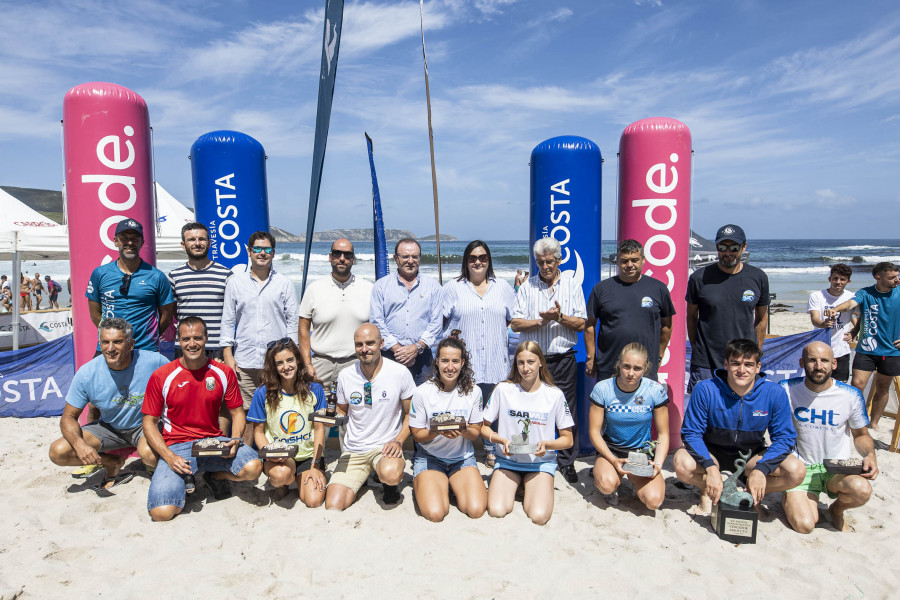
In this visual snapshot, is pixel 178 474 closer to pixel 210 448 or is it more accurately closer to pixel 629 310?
pixel 210 448

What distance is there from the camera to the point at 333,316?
3.87 meters

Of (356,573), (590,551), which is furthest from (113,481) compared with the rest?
(590,551)

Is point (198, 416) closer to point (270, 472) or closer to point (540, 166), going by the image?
point (270, 472)

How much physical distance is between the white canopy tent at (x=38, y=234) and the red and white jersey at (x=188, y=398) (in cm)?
217

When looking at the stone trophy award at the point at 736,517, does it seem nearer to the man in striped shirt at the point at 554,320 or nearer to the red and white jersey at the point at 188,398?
the man in striped shirt at the point at 554,320

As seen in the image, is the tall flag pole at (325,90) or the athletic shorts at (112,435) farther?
the tall flag pole at (325,90)

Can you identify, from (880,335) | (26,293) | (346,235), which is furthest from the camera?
(346,235)

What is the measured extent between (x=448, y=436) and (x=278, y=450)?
1030 mm

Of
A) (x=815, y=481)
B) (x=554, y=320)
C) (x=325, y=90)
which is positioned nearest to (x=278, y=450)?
(x=554, y=320)

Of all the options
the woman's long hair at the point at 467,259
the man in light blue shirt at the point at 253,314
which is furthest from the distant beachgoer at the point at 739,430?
the man in light blue shirt at the point at 253,314

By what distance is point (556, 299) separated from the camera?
146 inches

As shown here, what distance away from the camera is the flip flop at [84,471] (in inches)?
139

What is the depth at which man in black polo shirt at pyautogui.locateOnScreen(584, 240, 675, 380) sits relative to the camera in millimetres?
3541

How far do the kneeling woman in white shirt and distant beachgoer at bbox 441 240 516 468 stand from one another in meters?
0.36
